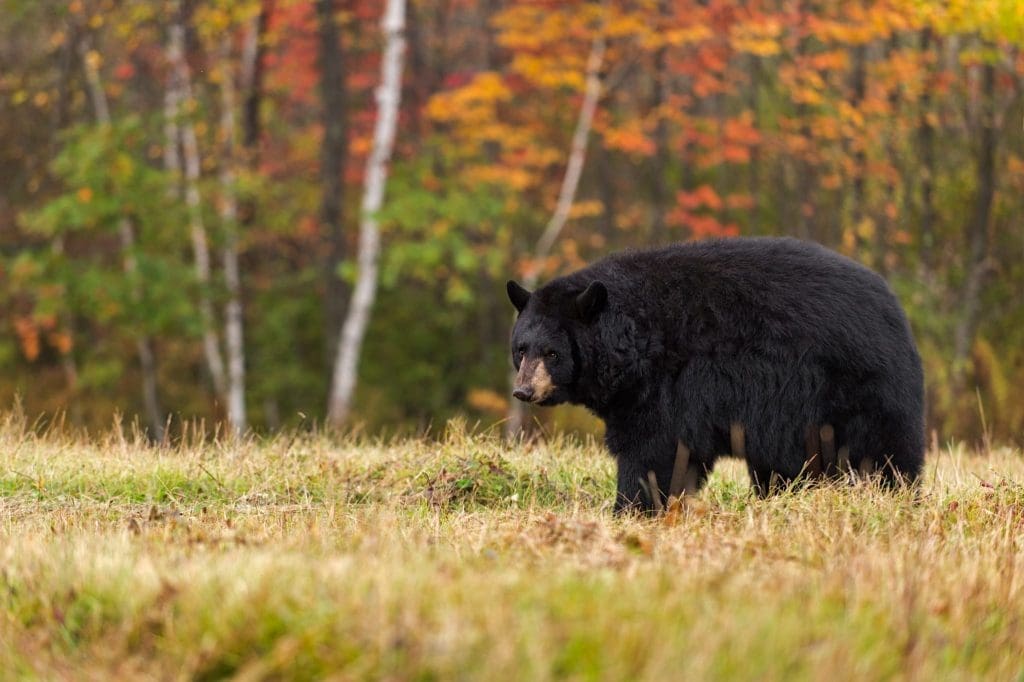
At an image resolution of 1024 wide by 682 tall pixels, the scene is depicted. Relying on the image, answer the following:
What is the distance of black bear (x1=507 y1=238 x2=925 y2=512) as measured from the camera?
6086 mm

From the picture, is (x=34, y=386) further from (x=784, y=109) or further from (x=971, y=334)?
(x=971, y=334)

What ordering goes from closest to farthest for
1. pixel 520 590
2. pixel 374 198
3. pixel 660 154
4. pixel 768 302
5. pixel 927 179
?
pixel 520 590, pixel 768 302, pixel 927 179, pixel 374 198, pixel 660 154

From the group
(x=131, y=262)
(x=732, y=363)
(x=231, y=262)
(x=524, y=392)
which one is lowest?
(x=231, y=262)

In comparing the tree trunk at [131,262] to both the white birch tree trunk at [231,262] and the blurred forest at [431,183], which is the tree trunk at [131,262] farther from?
the white birch tree trunk at [231,262]

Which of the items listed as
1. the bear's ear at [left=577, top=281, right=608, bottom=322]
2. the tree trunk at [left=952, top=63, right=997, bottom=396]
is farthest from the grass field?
the tree trunk at [left=952, top=63, right=997, bottom=396]

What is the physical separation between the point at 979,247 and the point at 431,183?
26.8 feet

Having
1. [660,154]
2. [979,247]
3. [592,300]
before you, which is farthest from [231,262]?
[592,300]

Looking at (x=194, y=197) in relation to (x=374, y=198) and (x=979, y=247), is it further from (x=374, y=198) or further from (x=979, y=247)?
(x=979, y=247)

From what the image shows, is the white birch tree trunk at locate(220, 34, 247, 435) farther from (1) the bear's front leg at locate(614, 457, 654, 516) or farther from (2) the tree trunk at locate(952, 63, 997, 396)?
(1) the bear's front leg at locate(614, 457, 654, 516)

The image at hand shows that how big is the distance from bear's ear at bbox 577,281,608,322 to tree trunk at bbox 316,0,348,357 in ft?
40.1

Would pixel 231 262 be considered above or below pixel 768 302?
below

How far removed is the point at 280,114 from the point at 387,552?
21.2 meters

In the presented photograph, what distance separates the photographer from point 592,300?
6379 mm

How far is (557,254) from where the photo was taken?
21.2 meters
